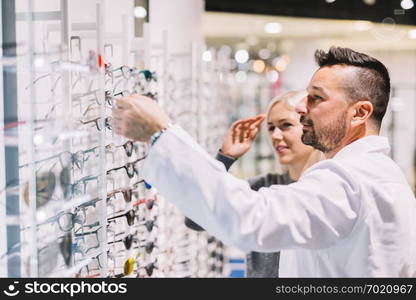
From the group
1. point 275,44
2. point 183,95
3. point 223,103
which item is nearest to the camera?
point 183,95

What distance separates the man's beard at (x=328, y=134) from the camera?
205cm

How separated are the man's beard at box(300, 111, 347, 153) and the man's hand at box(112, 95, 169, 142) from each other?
54cm

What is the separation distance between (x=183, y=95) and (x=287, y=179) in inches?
53.7

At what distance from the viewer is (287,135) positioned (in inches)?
128

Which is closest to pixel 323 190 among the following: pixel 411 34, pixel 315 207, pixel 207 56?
pixel 315 207

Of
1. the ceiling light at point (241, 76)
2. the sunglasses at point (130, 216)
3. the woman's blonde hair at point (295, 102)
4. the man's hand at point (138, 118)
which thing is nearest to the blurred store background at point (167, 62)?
the sunglasses at point (130, 216)

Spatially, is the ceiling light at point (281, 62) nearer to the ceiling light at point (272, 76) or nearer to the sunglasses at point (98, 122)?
the ceiling light at point (272, 76)

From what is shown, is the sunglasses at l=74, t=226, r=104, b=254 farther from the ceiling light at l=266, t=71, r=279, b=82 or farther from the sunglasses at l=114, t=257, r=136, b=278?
the ceiling light at l=266, t=71, r=279, b=82

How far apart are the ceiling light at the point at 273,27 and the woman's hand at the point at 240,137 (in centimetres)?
891

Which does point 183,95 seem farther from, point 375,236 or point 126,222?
point 375,236

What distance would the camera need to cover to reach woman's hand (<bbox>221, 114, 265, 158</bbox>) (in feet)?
8.96

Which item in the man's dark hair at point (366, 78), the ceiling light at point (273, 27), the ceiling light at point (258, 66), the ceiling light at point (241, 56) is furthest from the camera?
the ceiling light at point (258, 66)

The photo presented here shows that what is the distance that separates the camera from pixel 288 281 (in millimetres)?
1929

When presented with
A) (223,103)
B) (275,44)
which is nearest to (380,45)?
(275,44)
